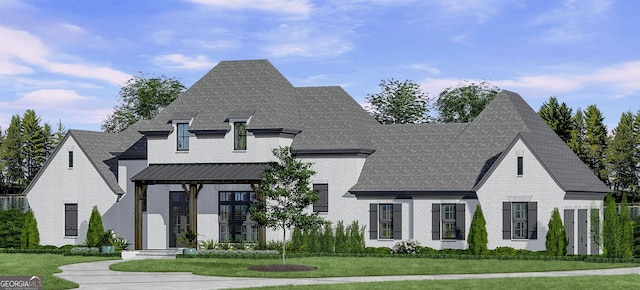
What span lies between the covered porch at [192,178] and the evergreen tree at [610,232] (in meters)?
16.2

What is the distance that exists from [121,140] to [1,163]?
377ft

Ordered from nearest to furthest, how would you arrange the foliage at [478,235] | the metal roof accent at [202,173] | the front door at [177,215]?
the foliage at [478,235]
the metal roof accent at [202,173]
the front door at [177,215]

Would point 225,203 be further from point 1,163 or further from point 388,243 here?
point 1,163

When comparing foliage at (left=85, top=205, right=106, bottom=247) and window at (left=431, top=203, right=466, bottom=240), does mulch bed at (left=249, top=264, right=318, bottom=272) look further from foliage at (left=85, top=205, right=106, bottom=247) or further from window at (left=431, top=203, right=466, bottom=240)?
foliage at (left=85, top=205, right=106, bottom=247)

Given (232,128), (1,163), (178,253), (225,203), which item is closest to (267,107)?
(232,128)

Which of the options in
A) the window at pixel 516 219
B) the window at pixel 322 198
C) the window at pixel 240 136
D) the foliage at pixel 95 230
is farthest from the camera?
the window at pixel 240 136

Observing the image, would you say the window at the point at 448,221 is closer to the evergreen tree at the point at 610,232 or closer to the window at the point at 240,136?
the evergreen tree at the point at 610,232

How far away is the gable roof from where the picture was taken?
47.2m

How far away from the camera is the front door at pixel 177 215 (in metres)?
51.7

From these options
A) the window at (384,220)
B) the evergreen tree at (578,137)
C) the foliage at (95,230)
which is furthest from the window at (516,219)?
the evergreen tree at (578,137)

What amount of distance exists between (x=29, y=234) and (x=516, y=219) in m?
25.7

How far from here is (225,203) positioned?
167ft

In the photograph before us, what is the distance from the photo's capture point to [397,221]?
48188 mm

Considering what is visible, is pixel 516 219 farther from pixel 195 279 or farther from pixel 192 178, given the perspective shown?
pixel 195 279
